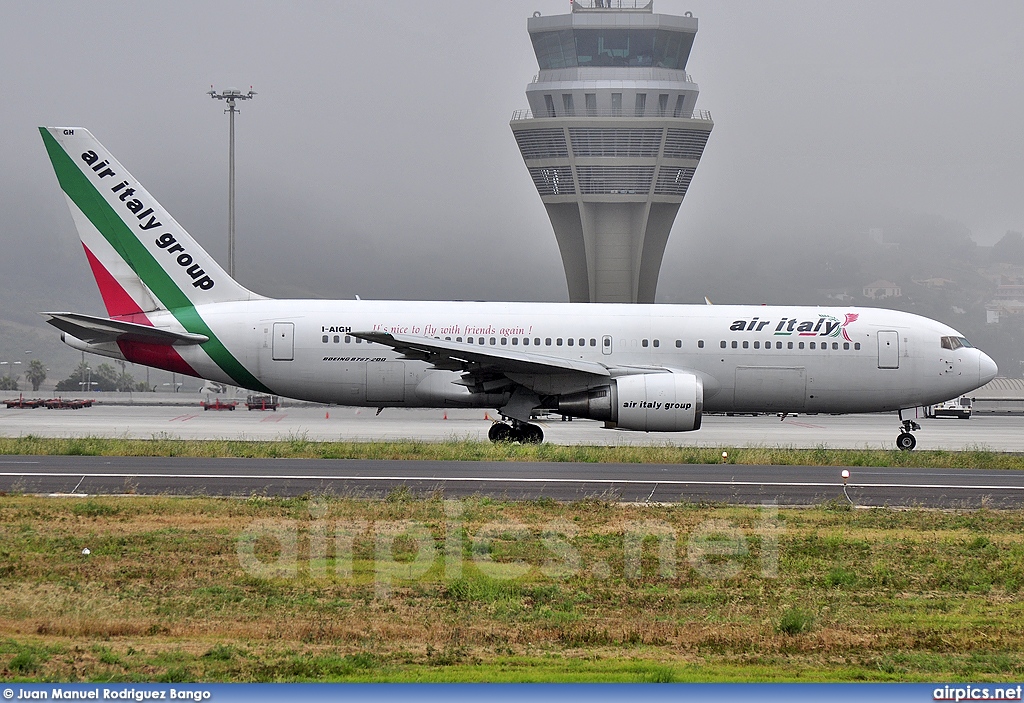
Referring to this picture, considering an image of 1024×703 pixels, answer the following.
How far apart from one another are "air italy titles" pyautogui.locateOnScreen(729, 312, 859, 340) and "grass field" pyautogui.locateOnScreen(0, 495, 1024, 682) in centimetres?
1272

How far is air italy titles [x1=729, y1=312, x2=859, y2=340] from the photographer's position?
30031 millimetres

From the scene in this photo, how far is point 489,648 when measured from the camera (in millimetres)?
9703

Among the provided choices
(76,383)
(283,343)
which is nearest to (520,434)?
(283,343)

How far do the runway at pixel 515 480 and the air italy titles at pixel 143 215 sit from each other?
24.8 ft

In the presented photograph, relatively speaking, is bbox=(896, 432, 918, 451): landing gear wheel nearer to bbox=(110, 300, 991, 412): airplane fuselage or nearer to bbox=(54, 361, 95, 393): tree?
bbox=(110, 300, 991, 412): airplane fuselage

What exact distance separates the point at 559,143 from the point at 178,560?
11298cm

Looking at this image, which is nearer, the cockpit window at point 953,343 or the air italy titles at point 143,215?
the air italy titles at point 143,215

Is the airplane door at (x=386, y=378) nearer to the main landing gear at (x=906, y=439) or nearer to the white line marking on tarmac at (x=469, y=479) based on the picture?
the white line marking on tarmac at (x=469, y=479)

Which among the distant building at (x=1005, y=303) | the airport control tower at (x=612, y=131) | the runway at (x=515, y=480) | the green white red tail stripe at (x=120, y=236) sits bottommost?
the runway at (x=515, y=480)

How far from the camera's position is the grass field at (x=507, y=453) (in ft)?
83.1

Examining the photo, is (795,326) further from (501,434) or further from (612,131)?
(612,131)

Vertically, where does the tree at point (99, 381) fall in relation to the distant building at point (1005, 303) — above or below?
below

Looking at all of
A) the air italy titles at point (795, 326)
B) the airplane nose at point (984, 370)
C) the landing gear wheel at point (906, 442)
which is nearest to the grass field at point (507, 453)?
the landing gear wheel at point (906, 442)

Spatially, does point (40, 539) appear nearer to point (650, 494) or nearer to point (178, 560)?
point (178, 560)
